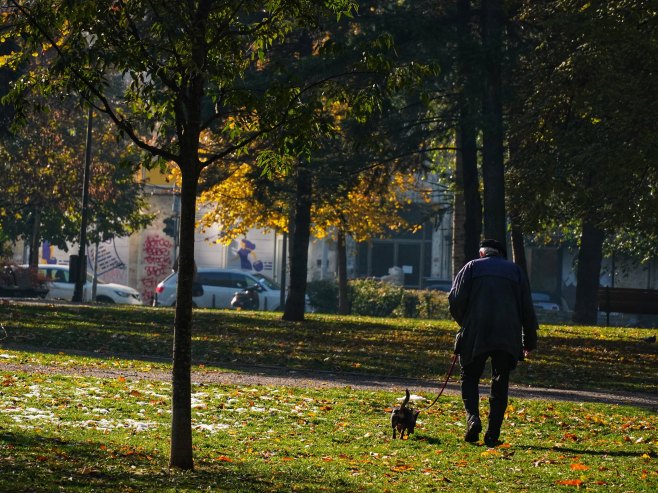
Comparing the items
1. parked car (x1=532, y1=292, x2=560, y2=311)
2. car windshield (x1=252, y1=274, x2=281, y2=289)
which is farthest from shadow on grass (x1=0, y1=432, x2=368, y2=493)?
parked car (x1=532, y1=292, x2=560, y2=311)

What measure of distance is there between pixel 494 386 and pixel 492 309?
2.15 feet

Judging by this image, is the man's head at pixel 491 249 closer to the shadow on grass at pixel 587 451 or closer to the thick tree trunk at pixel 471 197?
the shadow on grass at pixel 587 451

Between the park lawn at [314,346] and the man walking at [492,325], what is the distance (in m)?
5.77

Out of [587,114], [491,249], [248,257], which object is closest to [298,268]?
[587,114]

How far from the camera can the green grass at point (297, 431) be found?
8.40m

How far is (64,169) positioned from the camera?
1770 inches

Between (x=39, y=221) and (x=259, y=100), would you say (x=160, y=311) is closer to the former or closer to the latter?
(x=39, y=221)

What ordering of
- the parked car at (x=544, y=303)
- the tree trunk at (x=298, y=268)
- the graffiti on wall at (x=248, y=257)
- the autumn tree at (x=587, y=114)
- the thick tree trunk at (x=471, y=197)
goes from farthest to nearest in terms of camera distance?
the graffiti on wall at (x=248, y=257)
the parked car at (x=544, y=303)
the tree trunk at (x=298, y=268)
the thick tree trunk at (x=471, y=197)
the autumn tree at (x=587, y=114)

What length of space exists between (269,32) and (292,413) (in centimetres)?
459

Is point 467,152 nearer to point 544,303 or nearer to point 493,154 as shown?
point 493,154

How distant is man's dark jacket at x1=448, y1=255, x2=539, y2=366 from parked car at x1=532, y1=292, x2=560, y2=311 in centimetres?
4553

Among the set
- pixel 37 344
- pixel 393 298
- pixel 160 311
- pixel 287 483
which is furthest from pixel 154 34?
pixel 393 298

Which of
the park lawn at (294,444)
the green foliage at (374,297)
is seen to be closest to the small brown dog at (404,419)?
the park lawn at (294,444)

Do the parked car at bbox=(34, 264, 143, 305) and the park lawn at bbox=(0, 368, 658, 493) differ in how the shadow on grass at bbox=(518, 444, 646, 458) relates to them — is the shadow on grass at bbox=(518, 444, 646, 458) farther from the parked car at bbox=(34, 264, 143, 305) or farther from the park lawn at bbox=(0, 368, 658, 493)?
the parked car at bbox=(34, 264, 143, 305)
